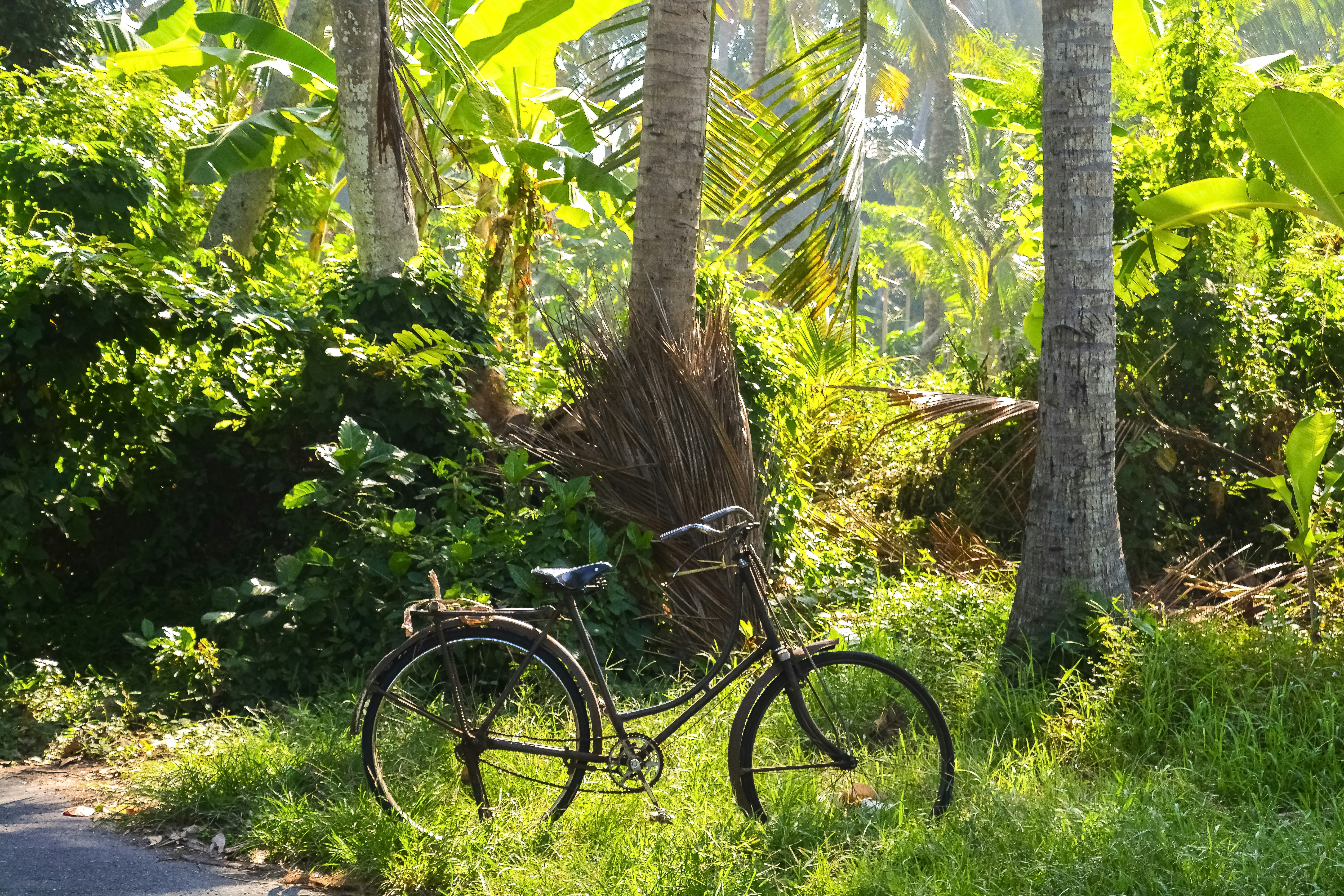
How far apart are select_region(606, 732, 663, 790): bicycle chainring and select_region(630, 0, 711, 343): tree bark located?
308 centimetres

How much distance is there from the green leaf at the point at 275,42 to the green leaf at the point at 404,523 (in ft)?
15.2

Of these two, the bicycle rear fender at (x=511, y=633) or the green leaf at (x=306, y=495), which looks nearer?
the bicycle rear fender at (x=511, y=633)

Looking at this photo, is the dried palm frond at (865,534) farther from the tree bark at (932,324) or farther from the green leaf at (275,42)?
the tree bark at (932,324)

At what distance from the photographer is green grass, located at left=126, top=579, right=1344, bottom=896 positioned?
10.8 ft

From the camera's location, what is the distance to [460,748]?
394 centimetres

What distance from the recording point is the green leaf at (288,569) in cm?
531

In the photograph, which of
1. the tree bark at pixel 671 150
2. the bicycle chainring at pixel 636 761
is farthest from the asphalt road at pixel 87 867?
the tree bark at pixel 671 150

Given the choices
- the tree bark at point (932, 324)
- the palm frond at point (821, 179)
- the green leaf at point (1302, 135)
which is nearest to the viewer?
the green leaf at point (1302, 135)

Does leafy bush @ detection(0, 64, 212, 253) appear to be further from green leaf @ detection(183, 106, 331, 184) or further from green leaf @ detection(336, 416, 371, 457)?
green leaf @ detection(336, 416, 371, 457)

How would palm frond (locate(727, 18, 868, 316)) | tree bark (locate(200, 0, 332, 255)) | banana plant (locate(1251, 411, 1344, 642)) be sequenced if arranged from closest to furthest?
banana plant (locate(1251, 411, 1344, 642)), palm frond (locate(727, 18, 868, 316)), tree bark (locate(200, 0, 332, 255))

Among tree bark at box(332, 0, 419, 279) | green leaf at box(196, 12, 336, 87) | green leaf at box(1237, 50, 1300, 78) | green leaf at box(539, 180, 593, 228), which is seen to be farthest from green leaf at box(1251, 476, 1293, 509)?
green leaf at box(196, 12, 336, 87)

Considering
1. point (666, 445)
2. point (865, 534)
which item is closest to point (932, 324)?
point (865, 534)

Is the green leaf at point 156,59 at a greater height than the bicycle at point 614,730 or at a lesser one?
greater

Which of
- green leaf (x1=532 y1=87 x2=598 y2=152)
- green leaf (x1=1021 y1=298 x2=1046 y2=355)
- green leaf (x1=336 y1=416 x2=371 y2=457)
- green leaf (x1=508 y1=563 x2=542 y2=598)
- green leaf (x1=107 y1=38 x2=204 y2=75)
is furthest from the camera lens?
green leaf (x1=107 y1=38 x2=204 y2=75)
